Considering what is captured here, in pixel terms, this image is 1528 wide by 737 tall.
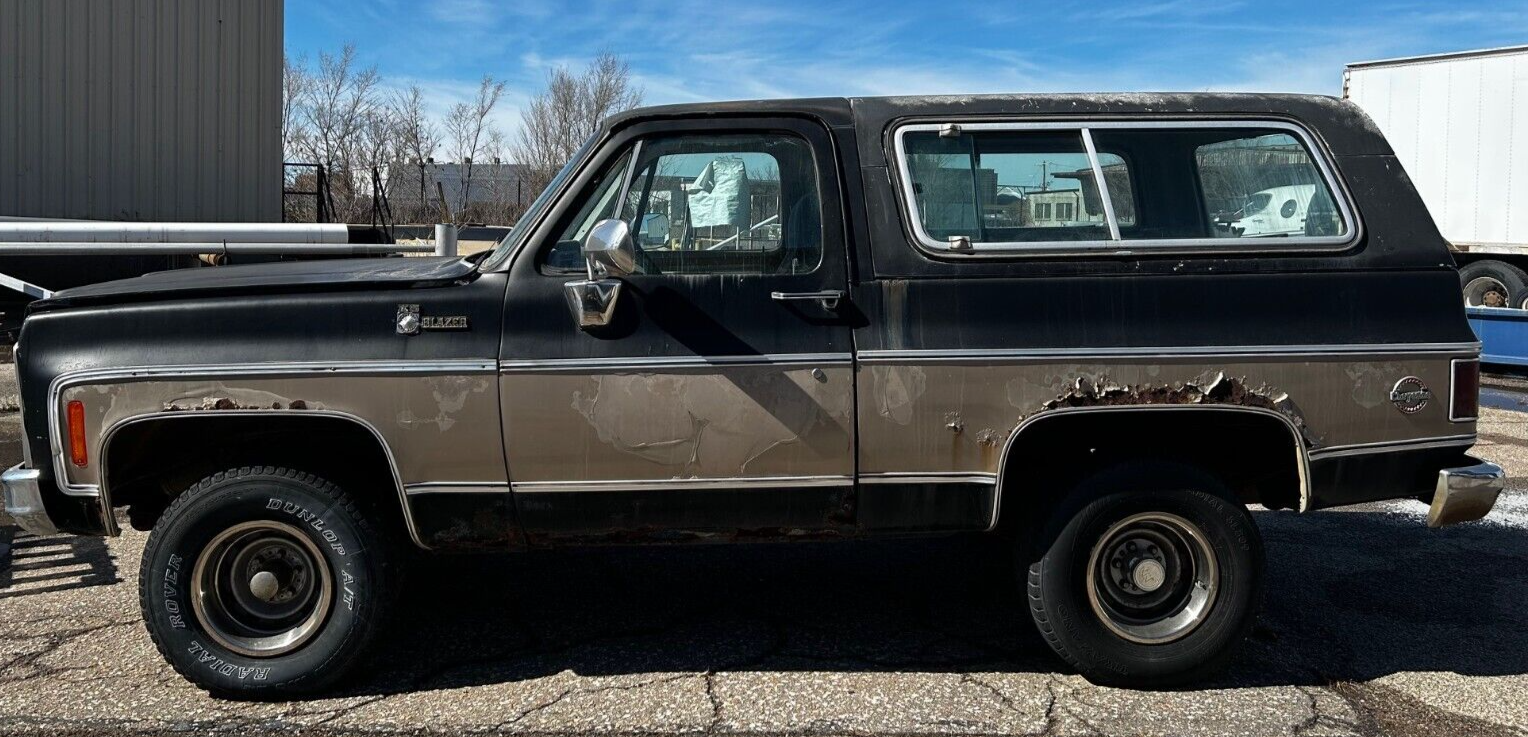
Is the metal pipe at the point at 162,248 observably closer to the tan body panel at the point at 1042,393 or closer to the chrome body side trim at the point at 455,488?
the chrome body side trim at the point at 455,488

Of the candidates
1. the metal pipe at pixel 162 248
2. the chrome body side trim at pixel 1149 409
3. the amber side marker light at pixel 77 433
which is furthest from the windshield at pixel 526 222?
the metal pipe at pixel 162 248

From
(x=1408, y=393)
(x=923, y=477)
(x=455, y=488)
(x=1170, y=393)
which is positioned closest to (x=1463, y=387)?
(x=1408, y=393)

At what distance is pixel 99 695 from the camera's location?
4.00 m

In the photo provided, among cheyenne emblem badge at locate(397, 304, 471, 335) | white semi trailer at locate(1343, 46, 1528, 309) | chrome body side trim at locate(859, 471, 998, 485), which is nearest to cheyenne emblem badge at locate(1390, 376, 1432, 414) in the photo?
chrome body side trim at locate(859, 471, 998, 485)

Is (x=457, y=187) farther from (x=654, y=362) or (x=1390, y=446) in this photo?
(x=1390, y=446)

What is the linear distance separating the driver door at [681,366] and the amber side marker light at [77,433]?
4.35 feet

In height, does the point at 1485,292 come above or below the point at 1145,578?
above

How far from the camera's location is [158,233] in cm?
844

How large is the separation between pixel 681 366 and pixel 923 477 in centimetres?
86

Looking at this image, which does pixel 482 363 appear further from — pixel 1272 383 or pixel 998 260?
pixel 1272 383

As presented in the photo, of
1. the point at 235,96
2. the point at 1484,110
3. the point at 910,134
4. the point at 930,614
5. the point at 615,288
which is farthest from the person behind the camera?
the point at 235,96

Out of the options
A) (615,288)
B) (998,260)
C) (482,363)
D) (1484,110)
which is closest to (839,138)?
(998,260)

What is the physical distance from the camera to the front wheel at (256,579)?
3949 millimetres

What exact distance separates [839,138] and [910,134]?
9.6 inches
